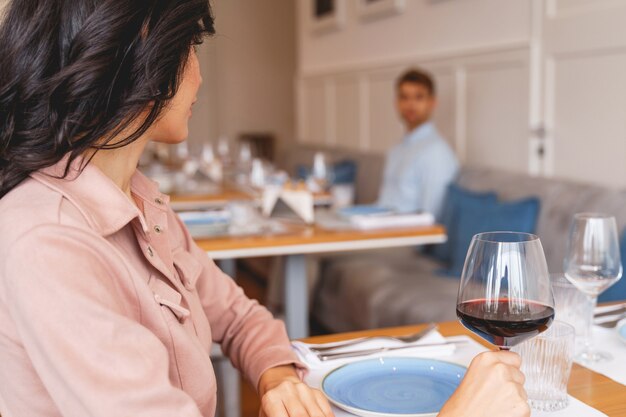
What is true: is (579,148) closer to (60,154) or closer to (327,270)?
(327,270)

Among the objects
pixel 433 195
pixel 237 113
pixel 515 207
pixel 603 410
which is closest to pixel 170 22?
pixel 603 410

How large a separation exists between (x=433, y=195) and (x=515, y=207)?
755 mm

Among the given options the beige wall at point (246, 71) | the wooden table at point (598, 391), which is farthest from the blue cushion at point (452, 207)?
the beige wall at point (246, 71)

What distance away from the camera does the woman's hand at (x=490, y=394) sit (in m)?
0.90

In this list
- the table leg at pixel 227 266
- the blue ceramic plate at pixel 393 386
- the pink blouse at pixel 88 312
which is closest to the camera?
the pink blouse at pixel 88 312

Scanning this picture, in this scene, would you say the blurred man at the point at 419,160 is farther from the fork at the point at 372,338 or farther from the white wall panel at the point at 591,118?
the fork at the point at 372,338

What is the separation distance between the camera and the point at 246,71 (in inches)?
354

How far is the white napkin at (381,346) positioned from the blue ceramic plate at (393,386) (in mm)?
74

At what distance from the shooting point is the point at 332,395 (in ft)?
3.57

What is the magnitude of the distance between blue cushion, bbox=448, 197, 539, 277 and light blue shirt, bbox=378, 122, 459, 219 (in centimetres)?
33

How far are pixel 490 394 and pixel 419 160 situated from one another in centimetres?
295

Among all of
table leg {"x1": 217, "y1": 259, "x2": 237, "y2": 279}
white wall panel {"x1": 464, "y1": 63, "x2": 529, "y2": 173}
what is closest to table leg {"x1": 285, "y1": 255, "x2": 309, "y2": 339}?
table leg {"x1": 217, "y1": 259, "x2": 237, "y2": 279}

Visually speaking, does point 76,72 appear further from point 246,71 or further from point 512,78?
point 246,71

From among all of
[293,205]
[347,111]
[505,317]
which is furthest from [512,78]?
[505,317]
